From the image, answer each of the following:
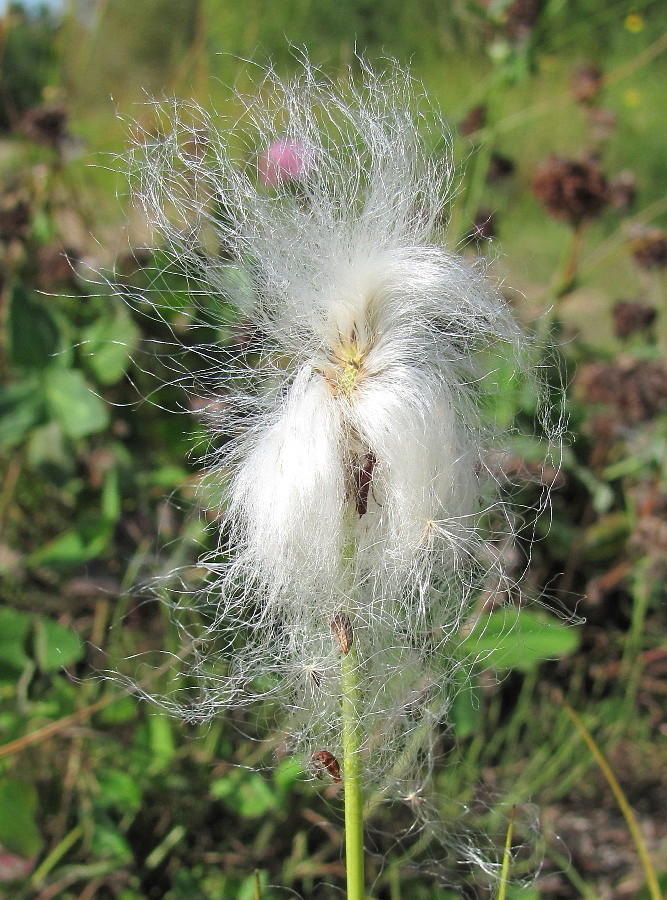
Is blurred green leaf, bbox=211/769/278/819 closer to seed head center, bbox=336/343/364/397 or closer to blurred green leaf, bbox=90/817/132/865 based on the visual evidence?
blurred green leaf, bbox=90/817/132/865

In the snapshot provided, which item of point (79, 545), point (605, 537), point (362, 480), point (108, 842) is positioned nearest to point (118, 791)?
point (108, 842)

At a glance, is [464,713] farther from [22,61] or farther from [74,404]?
[22,61]

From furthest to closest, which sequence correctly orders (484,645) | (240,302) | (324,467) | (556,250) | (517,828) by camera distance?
(556,250), (517,828), (484,645), (240,302), (324,467)

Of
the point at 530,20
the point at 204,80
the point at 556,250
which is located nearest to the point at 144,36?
the point at 556,250

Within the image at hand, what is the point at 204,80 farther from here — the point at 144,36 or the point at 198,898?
the point at 144,36

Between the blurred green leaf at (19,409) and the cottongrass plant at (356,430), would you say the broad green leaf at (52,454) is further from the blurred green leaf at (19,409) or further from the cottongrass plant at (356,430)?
the cottongrass plant at (356,430)

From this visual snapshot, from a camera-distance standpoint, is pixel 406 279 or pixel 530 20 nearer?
pixel 406 279
